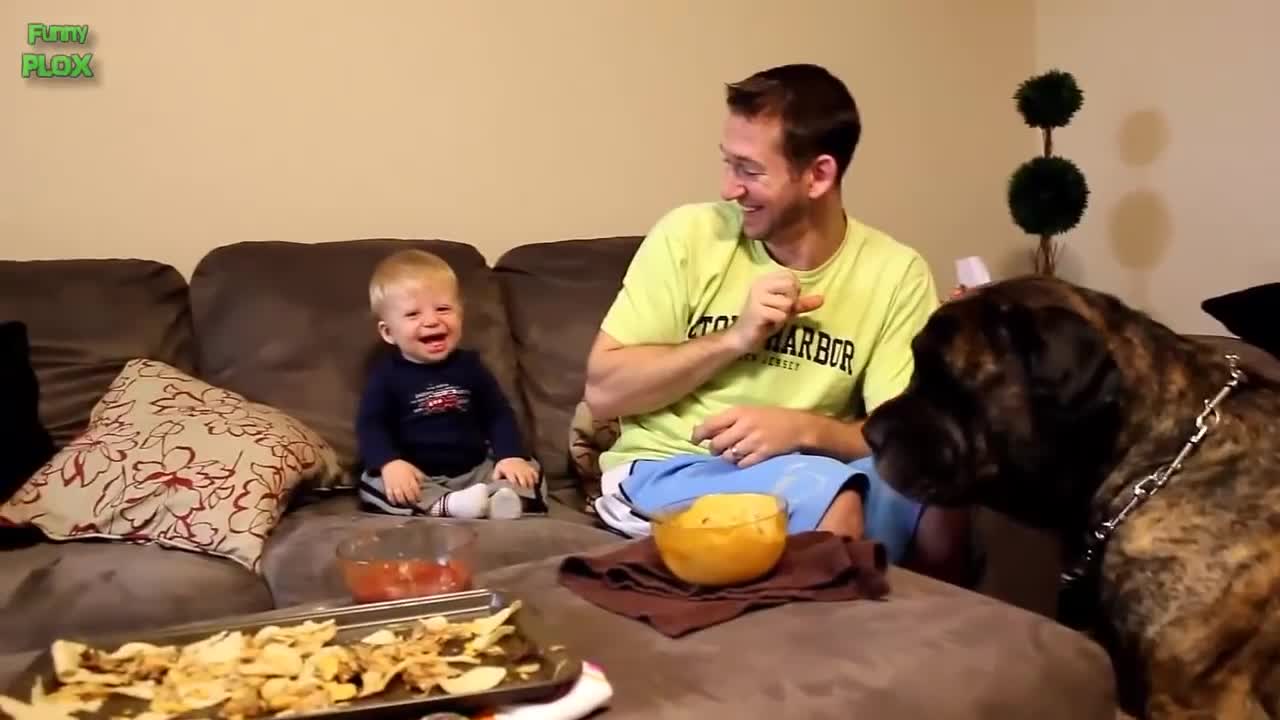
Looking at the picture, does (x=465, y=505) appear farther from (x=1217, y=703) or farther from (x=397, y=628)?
(x=1217, y=703)

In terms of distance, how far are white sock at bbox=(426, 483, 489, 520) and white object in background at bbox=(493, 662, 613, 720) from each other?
962 mm

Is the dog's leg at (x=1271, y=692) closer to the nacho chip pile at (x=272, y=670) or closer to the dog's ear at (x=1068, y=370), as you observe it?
the dog's ear at (x=1068, y=370)

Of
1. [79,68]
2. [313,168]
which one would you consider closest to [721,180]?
[313,168]

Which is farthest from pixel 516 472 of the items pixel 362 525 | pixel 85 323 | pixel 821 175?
pixel 85 323

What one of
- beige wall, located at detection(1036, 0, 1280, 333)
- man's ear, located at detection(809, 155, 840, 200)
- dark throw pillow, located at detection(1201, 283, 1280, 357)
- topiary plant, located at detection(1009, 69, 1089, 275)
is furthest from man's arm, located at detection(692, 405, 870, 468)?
beige wall, located at detection(1036, 0, 1280, 333)

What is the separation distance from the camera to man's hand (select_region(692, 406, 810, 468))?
199cm

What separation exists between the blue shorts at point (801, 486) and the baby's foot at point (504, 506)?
27 cm

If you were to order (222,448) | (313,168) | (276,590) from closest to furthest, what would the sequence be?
(276,590) → (222,448) → (313,168)

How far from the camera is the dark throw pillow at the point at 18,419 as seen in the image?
220 centimetres

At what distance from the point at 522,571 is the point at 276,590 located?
1.72 feet

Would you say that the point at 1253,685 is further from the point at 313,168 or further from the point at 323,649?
the point at 313,168

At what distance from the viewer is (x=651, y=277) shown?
7.09ft

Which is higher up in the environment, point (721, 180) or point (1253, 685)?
point (721, 180)

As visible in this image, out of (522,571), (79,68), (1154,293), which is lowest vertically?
(522,571)
